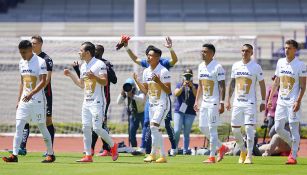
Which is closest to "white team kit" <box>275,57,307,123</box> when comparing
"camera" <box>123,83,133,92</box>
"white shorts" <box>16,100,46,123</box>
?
"white shorts" <box>16,100,46,123</box>

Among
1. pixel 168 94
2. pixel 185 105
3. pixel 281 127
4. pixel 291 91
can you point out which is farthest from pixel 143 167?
pixel 185 105

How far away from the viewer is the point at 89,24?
47406 mm

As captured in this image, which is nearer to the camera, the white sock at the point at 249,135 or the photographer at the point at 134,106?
the white sock at the point at 249,135

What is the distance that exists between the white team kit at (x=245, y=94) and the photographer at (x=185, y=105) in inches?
185

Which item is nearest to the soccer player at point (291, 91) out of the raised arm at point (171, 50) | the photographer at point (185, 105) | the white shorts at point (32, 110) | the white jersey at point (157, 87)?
the raised arm at point (171, 50)

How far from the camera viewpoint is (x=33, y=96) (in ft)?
58.0

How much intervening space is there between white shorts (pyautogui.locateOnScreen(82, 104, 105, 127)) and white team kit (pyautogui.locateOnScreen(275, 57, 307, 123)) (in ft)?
10.5

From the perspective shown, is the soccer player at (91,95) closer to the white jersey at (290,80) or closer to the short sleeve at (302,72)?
the white jersey at (290,80)

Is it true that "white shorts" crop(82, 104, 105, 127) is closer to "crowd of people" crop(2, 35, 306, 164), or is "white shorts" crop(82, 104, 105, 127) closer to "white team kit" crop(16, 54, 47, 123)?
"crowd of people" crop(2, 35, 306, 164)

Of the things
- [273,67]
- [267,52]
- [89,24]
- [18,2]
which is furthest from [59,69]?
[18,2]

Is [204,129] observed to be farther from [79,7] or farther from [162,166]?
[79,7]

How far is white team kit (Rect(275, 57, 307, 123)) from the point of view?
59.7 feet

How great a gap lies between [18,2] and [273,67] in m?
19.4

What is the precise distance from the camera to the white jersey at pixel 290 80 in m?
18.2
